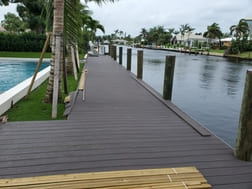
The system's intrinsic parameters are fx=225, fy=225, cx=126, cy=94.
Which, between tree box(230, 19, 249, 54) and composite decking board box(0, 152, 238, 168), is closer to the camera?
composite decking board box(0, 152, 238, 168)

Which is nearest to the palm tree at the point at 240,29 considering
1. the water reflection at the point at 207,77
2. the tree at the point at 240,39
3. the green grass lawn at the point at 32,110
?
the tree at the point at 240,39

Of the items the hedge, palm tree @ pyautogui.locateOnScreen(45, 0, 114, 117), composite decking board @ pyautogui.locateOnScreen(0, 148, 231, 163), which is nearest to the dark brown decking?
composite decking board @ pyautogui.locateOnScreen(0, 148, 231, 163)

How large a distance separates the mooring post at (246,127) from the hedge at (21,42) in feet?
72.7

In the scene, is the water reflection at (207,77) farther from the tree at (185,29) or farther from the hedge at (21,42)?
the tree at (185,29)

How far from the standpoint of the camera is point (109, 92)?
6602mm

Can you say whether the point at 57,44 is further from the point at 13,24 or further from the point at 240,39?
the point at 13,24

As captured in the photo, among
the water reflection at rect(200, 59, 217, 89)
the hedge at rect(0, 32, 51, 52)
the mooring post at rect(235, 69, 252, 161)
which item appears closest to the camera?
the mooring post at rect(235, 69, 252, 161)

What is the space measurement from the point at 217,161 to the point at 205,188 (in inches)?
29.1

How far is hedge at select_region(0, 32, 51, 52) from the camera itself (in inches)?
832

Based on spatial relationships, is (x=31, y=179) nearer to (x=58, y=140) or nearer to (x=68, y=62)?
(x=58, y=140)

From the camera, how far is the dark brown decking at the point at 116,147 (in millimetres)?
2490

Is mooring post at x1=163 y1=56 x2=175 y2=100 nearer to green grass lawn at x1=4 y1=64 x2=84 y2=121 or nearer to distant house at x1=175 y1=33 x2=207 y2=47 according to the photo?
green grass lawn at x1=4 y1=64 x2=84 y2=121

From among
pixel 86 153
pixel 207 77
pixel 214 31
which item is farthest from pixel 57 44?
pixel 214 31

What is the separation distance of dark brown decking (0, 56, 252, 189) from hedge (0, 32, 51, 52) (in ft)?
64.6
